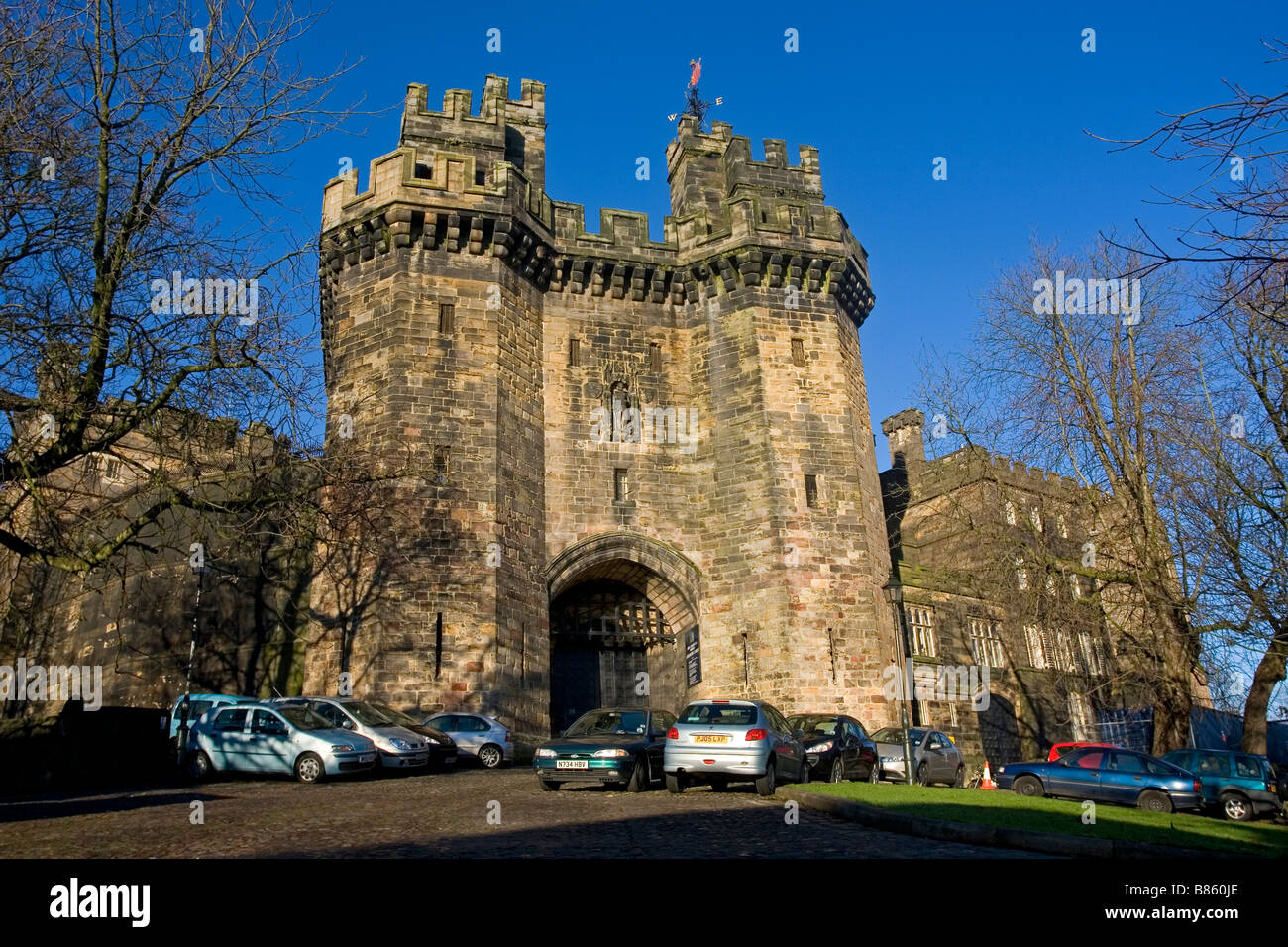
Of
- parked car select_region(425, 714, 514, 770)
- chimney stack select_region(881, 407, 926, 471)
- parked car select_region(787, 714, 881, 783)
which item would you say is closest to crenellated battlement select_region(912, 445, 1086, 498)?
→ chimney stack select_region(881, 407, 926, 471)

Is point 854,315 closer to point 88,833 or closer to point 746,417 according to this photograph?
point 746,417

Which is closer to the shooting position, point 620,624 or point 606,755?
point 606,755

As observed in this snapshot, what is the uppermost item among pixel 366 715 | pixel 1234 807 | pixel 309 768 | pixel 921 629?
pixel 921 629

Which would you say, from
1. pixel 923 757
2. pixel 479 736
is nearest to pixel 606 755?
pixel 479 736

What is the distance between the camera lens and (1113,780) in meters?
16.2

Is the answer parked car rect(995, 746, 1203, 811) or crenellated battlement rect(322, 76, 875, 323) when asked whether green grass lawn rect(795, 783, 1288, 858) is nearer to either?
parked car rect(995, 746, 1203, 811)

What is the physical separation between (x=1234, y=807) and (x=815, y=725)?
7.45m

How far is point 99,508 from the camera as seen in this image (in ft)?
40.6

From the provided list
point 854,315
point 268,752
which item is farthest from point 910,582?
point 268,752

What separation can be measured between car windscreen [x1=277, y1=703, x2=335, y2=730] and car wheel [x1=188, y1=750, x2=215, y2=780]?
148 cm

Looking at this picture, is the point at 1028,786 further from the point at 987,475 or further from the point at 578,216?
the point at 578,216

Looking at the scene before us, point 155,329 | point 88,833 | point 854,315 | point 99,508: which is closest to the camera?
point 88,833
